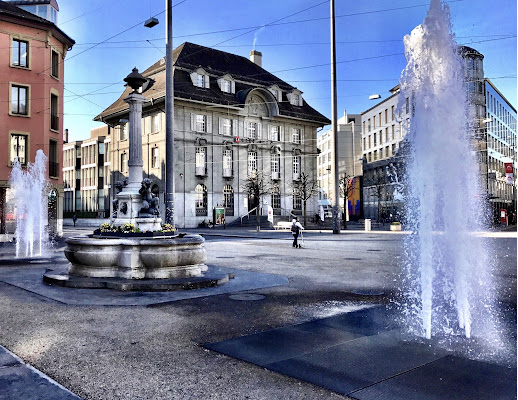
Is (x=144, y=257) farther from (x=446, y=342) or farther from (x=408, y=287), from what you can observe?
(x=446, y=342)

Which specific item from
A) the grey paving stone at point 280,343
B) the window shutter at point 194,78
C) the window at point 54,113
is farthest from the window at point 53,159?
the grey paving stone at point 280,343

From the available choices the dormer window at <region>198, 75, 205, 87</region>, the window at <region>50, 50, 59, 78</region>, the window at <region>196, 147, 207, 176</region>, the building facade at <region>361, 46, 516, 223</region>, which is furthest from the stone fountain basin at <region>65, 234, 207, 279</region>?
the building facade at <region>361, 46, 516, 223</region>

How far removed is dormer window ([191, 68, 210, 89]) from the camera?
47281 millimetres

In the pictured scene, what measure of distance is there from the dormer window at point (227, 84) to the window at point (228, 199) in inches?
401

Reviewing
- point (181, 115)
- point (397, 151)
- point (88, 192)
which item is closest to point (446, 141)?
point (181, 115)

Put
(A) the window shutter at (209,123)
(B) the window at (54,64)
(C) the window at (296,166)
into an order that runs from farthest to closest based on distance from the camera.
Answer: (C) the window at (296,166) < (A) the window shutter at (209,123) < (B) the window at (54,64)

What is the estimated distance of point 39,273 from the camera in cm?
1244

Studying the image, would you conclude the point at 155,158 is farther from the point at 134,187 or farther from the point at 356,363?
the point at 356,363

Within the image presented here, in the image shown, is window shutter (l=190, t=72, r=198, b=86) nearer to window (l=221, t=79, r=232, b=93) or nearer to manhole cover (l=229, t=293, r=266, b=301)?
window (l=221, t=79, r=232, b=93)

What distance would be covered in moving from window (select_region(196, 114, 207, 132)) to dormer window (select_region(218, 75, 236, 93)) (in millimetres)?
4145

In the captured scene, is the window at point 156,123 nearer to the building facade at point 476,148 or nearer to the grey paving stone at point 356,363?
the building facade at point 476,148

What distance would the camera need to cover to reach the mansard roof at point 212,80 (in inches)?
1826

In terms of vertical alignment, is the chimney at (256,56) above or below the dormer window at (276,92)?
above

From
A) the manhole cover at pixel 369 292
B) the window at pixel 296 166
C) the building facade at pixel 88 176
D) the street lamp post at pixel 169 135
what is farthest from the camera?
the building facade at pixel 88 176
